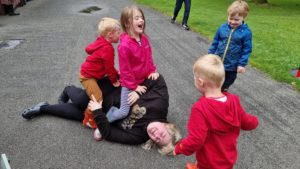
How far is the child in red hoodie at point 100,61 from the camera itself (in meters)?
3.97

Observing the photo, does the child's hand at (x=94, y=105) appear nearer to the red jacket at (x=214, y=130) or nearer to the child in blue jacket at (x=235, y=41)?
the red jacket at (x=214, y=130)

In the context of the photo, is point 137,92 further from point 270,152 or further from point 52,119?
point 270,152

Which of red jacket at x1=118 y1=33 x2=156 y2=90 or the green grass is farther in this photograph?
the green grass

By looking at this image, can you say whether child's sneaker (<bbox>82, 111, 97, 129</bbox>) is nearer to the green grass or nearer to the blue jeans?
the blue jeans

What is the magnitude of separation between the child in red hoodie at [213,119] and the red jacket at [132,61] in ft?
4.86

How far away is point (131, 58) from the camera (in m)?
3.95

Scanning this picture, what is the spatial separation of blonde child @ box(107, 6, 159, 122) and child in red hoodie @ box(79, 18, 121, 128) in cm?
13

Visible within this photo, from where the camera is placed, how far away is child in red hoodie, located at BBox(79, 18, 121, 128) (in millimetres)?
3967

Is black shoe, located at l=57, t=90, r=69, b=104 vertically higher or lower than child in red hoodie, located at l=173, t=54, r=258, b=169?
lower

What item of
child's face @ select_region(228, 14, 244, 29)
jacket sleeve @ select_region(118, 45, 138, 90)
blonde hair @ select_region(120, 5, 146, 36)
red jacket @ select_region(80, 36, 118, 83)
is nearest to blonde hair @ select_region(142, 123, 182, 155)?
jacket sleeve @ select_region(118, 45, 138, 90)

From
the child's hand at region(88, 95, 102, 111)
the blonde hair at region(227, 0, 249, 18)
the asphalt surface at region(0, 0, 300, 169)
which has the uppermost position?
the blonde hair at region(227, 0, 249, 18)

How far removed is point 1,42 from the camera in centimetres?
796

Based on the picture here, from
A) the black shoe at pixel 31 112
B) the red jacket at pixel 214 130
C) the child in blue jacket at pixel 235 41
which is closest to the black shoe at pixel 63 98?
the black shoe at pixel 31 112

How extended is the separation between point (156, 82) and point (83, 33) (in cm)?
548
